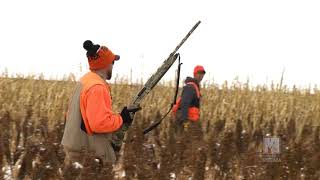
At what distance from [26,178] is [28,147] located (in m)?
0.33

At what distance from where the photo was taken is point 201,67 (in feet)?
27.9

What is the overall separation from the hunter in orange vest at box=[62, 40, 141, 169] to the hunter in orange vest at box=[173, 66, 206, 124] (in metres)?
3.89

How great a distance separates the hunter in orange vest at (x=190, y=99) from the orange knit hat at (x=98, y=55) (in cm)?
396

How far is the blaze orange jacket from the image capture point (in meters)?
4.08

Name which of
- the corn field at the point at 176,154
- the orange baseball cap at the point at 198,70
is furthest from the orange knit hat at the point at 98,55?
the orange baseball cap at the point at 198,70

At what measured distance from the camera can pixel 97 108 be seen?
4070 millimetres

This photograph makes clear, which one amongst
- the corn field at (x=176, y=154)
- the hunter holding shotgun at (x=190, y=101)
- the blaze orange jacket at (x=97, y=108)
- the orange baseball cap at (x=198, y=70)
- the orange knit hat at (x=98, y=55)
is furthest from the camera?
the orange baseball cap at (x=198, y=70)

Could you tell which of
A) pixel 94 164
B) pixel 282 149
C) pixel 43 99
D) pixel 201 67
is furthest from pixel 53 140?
pixel 43 99

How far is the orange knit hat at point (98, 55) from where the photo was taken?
4.34m

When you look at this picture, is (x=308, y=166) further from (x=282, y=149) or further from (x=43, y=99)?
(x=43, y=99)

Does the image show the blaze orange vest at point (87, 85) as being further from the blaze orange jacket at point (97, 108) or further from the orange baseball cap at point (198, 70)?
the orange baseball cap at point (198, 70)

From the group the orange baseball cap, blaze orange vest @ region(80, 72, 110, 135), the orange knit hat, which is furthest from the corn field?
the orange baseball cap

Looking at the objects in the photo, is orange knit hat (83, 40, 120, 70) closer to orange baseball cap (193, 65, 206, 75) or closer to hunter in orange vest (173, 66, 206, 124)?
hunter in orange vest (173, 66, 206, 124)

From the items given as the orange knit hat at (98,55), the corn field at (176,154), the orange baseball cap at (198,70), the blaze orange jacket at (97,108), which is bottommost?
the corn field at (176,154)
